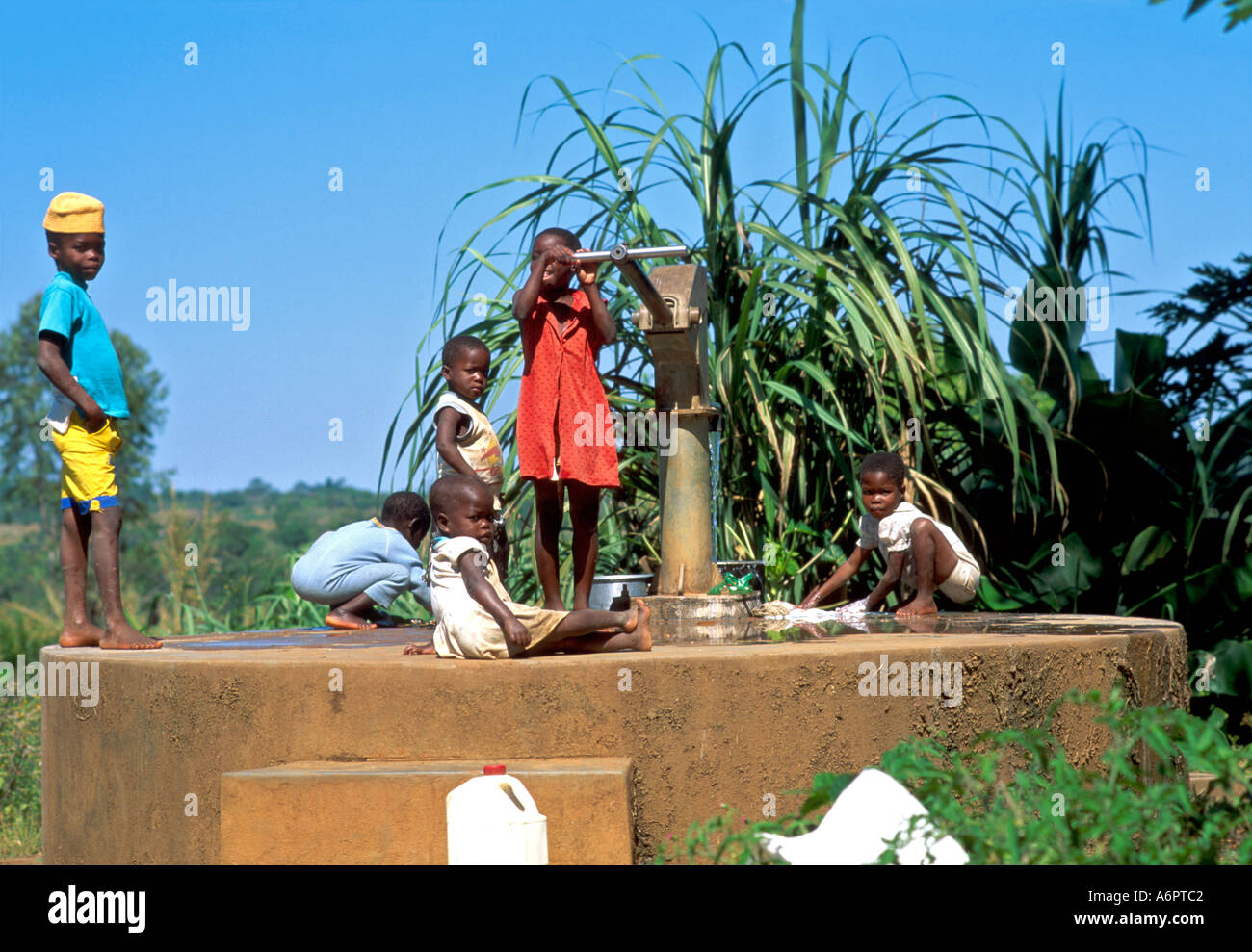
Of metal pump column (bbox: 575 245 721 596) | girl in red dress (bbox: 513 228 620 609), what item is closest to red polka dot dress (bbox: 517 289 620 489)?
girl in red dress (bbox: 513 228 620 609)

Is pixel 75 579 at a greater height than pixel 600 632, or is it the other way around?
pixel 75 579

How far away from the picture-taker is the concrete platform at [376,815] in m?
3.05

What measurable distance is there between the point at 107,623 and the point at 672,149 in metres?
3.51

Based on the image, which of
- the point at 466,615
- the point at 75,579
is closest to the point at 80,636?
the point at 75,579

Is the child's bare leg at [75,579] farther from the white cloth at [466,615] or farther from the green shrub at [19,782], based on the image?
the green shrub at [19,782]

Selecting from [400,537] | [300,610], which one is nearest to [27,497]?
[300,610]

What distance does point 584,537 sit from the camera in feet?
15.3

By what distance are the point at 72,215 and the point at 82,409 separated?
2.31 feet

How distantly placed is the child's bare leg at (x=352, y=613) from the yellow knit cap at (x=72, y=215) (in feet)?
6.91

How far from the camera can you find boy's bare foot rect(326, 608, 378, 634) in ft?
19.0

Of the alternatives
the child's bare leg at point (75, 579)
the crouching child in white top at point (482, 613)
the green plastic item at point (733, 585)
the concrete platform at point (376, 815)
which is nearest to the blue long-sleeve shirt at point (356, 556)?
the child's bare leg at point (75, 579)

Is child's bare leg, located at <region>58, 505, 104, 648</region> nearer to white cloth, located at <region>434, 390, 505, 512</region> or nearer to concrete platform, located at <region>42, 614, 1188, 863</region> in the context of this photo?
concrete platform, located at <region>42, 614, 1188, 863</region>

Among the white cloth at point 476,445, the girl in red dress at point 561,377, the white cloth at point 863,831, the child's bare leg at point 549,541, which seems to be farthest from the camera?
the white cloth at point 476,445

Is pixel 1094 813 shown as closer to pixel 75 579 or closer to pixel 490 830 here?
pixel 490 830
